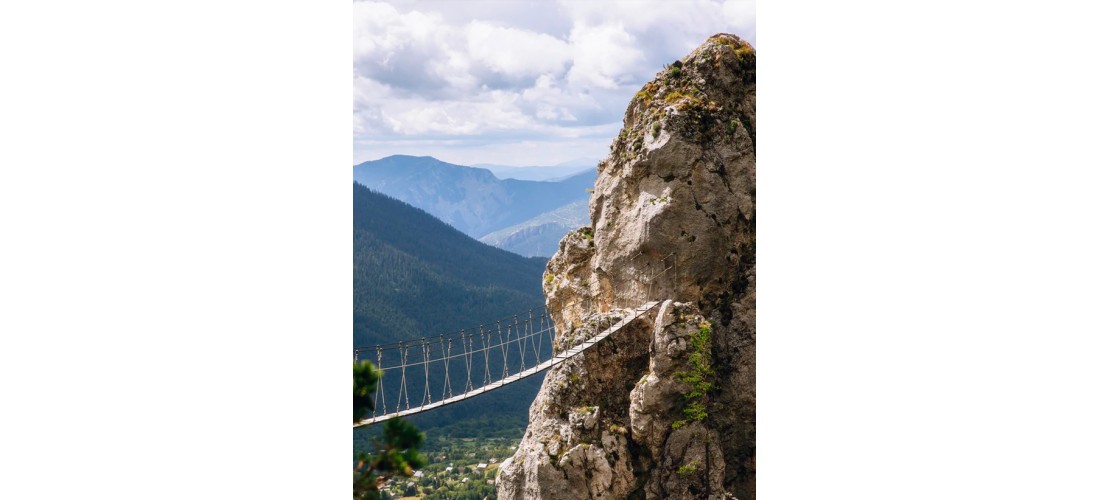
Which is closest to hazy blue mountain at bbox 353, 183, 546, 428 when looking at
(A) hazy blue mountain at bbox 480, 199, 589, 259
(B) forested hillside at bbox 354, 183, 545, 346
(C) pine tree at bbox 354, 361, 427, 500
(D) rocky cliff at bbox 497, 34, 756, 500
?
(B) forested hillside at bbox 354, 183, 545, 346

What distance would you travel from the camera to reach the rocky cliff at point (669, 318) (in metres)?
20.2

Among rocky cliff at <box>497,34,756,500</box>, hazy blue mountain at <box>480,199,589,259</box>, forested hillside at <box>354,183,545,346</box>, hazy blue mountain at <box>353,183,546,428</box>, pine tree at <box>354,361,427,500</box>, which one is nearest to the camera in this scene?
pine tree at <box>354,361,427,500</box>

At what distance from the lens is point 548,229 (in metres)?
176

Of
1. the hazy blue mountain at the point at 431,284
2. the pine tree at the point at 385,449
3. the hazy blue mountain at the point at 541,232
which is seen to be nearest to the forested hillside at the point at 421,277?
the hazy blue mountain at the point at 431,284

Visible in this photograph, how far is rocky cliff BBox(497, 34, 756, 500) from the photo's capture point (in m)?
20.2

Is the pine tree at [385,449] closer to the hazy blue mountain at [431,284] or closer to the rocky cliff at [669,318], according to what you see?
the rocky cliff at [669,318]

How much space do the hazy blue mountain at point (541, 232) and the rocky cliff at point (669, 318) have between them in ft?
418

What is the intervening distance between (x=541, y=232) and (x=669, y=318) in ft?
514

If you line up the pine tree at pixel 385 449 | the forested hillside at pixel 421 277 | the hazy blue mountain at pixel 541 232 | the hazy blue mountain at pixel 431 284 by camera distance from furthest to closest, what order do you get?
the hazy blue mountain at pixel 541 232
the forested hillside at pixel 421 277
the hazy blue mountain at pixel 431 284
the pine tree at pixel 385 449

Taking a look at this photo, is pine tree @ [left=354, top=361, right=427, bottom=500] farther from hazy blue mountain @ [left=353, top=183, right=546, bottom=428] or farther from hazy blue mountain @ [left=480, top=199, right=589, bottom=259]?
hazy blue mountain @ [left=480, top=199, right=589, bottom=259]

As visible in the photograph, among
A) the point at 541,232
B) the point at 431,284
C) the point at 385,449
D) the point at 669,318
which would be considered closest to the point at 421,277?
the point at 431,284

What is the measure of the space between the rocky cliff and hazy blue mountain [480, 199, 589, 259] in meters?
127

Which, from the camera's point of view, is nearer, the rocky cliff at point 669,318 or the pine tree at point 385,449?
the pine tree at point 385,449
